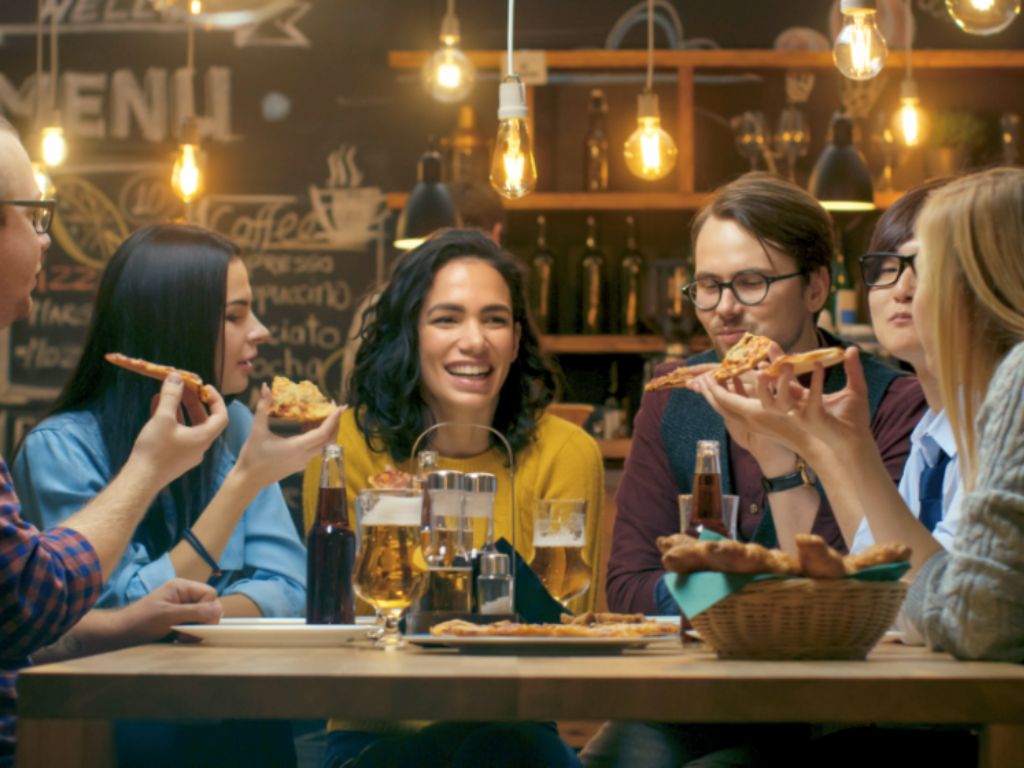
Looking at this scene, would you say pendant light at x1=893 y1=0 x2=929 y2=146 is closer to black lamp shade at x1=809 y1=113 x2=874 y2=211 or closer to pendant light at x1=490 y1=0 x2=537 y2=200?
black lamp shade at x1=809 y1=113 x2=874 y2=211

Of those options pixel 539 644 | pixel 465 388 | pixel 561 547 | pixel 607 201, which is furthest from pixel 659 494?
pixel 607 201

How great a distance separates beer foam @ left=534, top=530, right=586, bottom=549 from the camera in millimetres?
2164

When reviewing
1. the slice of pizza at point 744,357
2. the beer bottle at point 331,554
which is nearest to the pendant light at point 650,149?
the slice of pizza at point 744,357

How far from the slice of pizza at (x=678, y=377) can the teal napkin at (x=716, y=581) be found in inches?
44.1

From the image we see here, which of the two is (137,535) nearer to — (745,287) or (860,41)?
(745,287)

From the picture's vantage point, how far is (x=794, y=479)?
2619 millimetres

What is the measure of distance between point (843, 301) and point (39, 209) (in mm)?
Answer: 3732

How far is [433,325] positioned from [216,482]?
572mm

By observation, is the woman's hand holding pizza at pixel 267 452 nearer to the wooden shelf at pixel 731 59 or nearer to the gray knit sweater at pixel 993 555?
the gray knit sweater at pixel 993 555

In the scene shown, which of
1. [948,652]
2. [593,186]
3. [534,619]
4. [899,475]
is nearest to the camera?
[948,652]

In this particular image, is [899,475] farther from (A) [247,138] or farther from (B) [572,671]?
(A) [247,138]

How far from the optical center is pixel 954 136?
5727 millimetres

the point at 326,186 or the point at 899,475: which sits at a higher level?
the point at 326,186

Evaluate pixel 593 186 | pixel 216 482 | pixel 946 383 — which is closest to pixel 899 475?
pixel 946 383
